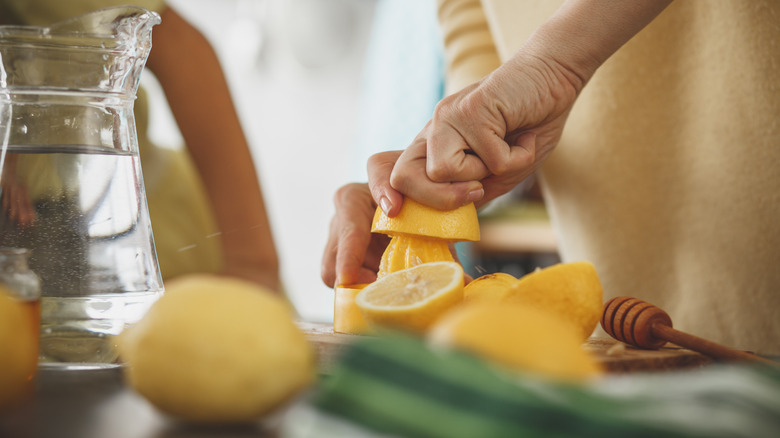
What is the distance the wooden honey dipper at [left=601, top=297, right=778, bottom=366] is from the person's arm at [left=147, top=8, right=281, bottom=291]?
61 cm

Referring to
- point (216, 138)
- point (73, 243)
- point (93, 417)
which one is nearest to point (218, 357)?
point (93, 417)

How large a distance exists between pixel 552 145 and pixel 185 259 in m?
0.84

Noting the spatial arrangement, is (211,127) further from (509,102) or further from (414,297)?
(414,297)

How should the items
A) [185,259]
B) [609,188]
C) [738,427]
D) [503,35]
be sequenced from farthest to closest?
[185,259] < [503,35] < [609,188] < [738,427]

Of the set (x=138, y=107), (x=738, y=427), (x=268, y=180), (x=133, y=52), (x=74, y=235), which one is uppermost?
(x=268, y=180)

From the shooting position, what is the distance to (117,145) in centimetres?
59

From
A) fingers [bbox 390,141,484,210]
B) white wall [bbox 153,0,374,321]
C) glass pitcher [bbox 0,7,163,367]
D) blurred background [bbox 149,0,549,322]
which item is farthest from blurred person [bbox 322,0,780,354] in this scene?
white wall [bbox 153,0,374,321]

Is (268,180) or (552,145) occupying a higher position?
(268,180)

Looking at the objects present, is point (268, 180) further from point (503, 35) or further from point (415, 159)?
point (415, 159)

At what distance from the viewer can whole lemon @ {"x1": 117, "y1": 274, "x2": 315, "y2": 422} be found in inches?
13.5

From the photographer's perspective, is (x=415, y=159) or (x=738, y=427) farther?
(x=415, y=159)

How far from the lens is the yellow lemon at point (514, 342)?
0.33m

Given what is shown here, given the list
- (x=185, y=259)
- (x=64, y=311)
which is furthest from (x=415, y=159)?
(x=185, y=259)

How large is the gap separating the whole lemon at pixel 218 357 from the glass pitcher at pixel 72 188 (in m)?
0.19
